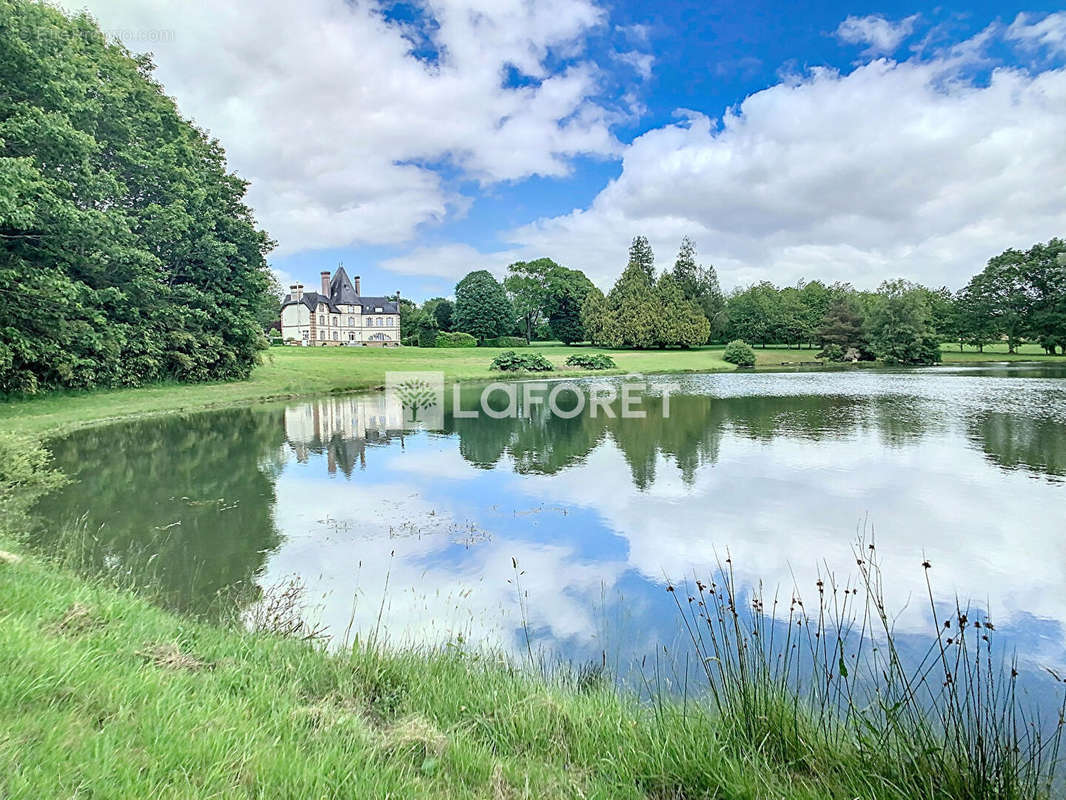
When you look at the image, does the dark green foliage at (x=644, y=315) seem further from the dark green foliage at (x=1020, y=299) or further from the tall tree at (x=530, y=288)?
the dark green foliage at (x=1020, y=299)

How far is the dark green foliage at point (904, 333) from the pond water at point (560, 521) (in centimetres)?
4045

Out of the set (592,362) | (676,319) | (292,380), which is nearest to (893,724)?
(292,380)

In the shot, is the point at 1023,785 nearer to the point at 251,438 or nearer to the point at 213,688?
the point at 213,688

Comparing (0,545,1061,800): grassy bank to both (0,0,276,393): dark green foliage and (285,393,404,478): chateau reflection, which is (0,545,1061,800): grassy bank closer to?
(285,393,404,478): chateau reflection

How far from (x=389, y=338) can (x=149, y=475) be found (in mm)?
66203

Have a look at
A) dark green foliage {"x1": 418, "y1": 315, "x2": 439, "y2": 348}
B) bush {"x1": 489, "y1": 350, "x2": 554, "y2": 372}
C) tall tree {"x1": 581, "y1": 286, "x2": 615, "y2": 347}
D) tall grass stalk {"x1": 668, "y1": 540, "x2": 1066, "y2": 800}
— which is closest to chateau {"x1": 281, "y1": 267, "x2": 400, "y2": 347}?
dark green foliage {"x1": 418, "y1": 315, "x2": 439, "y2": 348}

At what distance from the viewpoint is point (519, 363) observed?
1591 inches

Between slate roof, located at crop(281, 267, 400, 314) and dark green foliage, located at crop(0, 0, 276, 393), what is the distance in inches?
1780

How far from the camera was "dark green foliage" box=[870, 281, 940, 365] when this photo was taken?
163 ft


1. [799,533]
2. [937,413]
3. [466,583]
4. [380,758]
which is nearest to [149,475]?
[466,583]

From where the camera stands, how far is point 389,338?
244ft

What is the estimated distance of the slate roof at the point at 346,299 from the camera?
73312 mm

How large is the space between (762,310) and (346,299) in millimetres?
51720

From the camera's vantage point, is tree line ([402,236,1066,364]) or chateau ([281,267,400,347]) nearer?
tree line ([402,236,1066,364])
